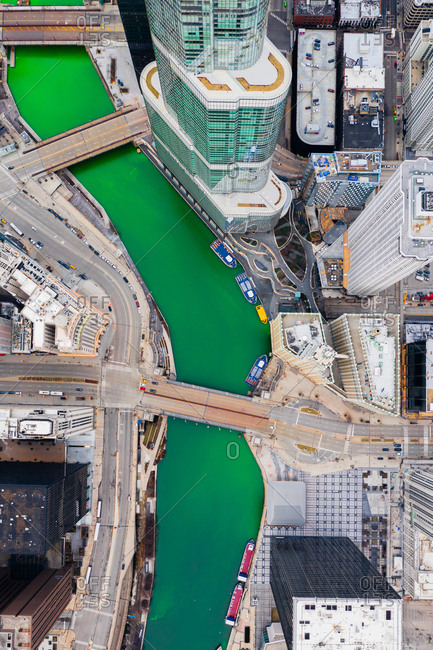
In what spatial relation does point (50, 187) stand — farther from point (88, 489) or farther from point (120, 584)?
point (120, 584)

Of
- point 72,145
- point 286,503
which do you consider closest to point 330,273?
point 286,503

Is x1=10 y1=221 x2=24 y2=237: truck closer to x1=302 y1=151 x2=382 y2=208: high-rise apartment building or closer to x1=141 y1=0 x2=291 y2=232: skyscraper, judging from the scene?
x1=141 y1=0 x2=291 y2=232: skyscraper

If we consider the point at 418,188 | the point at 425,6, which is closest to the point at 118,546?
the point at 418,188

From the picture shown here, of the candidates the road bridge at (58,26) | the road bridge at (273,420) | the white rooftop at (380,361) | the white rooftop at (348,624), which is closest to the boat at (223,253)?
the road bridge at (273,420)

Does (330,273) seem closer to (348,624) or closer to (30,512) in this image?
(348,624)

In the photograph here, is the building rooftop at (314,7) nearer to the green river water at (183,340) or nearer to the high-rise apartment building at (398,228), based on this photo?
the green river water at (183,340)
